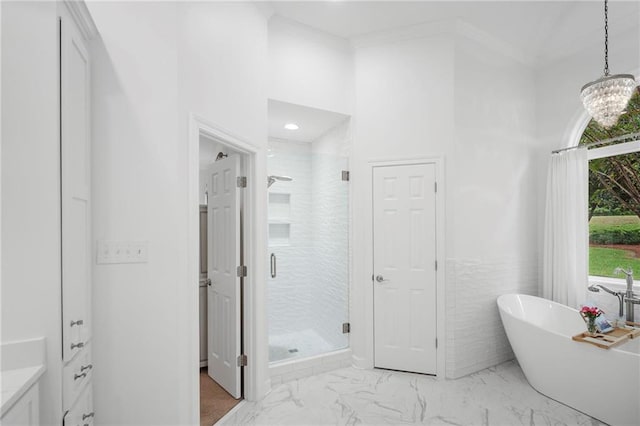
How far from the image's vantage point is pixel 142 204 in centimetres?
182

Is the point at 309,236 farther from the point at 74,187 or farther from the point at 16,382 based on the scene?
the point at 16,382

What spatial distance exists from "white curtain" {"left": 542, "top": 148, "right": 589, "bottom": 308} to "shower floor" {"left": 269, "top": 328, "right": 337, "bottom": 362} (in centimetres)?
231

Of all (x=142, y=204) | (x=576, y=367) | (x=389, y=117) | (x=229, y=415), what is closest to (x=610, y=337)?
(x=576, y=367)

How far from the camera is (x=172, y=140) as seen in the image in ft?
6.15

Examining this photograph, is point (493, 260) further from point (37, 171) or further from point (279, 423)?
point (37, 171)

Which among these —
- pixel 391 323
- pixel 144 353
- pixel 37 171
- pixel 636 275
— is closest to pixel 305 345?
pixel 391 323

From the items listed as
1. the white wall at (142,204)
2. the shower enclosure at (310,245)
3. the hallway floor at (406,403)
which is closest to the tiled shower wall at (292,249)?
the shower enclosure at (310,245)

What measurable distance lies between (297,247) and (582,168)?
9.45 ft

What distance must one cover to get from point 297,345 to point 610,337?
8.17 feet

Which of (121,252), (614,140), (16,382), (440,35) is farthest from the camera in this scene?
(440,35)

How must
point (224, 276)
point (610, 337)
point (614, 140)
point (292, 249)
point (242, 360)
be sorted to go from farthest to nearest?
point (292, 249) < point (614, 140) < point (224, 276) < point (242, 360) < point (610, 337)

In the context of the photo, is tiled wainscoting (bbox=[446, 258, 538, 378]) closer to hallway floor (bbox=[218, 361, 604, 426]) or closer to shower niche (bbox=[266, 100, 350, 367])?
hallway floor (bbox=[218, 361, 604, 426])

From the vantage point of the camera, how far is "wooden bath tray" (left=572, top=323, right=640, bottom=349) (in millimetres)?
2252

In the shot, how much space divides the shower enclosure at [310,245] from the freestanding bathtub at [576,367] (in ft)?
5.11
